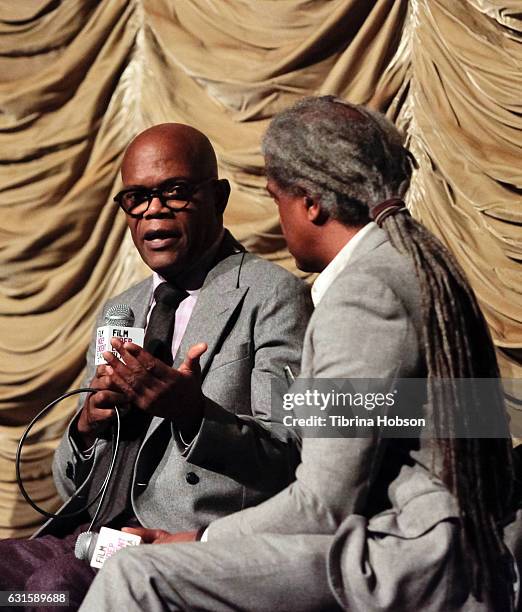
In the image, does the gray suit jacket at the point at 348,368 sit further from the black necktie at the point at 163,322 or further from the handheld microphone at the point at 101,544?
the black necktie at the point at 163,322

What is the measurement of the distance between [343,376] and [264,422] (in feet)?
2.27

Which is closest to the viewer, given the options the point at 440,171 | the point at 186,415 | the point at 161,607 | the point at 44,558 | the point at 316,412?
the point at 161,607

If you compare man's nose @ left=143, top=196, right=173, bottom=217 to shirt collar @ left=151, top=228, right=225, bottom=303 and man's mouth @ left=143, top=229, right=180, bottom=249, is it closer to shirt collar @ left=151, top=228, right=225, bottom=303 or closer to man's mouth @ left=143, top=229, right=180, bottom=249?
man's mouth @ left=143, top=229, right=180, bottom=249

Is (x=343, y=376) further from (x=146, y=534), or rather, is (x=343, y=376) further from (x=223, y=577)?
(x=146, y=534)

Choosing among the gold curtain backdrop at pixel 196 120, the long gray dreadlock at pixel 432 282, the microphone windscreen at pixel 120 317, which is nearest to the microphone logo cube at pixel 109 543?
the microphone windscreen at pixel 120 317

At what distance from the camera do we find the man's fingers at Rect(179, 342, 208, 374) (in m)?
2.24

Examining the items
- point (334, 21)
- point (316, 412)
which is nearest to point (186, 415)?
point (316, 412)

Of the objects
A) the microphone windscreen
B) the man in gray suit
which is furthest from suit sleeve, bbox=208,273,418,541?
the microphone windscreen

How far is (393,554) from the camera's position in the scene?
6.02ft

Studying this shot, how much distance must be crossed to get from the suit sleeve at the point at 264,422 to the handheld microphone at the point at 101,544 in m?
0.22

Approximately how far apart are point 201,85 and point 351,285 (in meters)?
2.37

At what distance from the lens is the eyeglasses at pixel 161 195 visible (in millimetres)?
2852

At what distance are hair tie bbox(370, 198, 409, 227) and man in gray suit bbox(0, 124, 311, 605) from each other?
445mm

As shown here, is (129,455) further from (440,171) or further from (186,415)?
(440,171)
